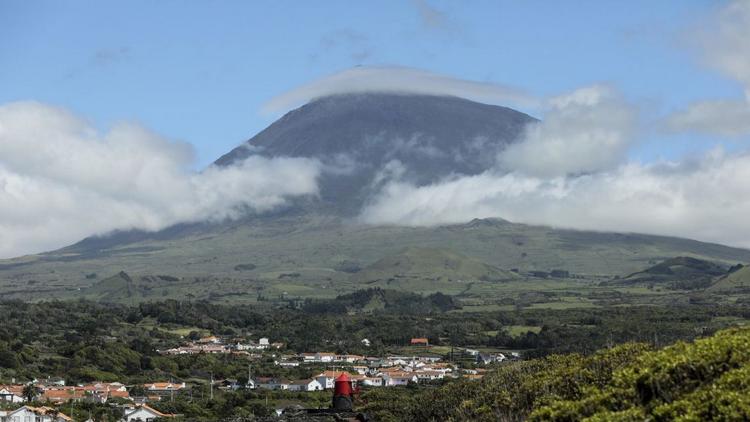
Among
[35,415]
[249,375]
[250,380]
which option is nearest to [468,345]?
[249,375]

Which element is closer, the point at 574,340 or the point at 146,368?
the point at 146,368

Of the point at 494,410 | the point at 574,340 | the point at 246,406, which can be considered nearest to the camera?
the point at 494,410

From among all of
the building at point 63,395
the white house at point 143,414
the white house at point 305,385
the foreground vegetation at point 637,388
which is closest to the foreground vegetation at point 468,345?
the foreground vegetation at point 637,388

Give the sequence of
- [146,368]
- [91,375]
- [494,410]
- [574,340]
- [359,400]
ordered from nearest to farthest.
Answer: [494,410], [359,400], [91,375], [146,368], [574,340]

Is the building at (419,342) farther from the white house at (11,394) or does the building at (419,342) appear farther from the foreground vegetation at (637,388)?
the foreground vegetation at (637,388)

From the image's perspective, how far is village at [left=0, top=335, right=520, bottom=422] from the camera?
85812mm

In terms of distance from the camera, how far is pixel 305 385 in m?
116

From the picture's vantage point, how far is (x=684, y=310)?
194 m

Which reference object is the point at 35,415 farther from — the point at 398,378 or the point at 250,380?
the point at 398,378

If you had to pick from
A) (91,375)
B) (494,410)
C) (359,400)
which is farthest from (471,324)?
(494,410)

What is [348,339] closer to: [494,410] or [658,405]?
[494,410]

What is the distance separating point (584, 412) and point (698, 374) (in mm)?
2962

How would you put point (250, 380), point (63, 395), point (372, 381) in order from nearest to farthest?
point (63, 395) < point (372, 381) < point (250, 380)

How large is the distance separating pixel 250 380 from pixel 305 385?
347 inches
